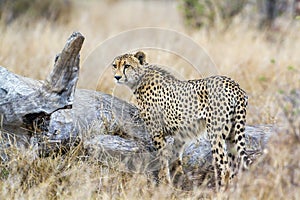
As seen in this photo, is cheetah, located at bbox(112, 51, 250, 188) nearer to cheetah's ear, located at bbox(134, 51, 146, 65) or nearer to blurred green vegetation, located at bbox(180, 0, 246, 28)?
cheetah's ear, located at bbox(134, 51, 146, 65)

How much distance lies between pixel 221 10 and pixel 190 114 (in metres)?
5.09

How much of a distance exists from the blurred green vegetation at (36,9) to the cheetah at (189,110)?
220 inches

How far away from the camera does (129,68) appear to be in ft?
15.6

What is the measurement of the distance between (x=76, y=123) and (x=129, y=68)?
62 centimetres

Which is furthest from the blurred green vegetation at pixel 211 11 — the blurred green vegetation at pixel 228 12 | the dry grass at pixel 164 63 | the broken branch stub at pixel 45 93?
the broken branch stub at pixel 45 93

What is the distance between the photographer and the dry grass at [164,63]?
11.7 ft

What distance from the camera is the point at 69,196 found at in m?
3.72

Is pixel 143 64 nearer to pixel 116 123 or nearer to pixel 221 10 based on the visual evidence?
pixel 116 123

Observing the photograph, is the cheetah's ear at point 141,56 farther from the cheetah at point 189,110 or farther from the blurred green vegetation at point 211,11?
the blurred green vegetation at point 211,11

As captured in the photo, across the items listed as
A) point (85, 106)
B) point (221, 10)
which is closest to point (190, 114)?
point (85, 106)

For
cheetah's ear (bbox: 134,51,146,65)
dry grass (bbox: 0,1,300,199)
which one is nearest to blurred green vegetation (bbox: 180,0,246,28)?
dry grass (bbox: 0,1,300,199)

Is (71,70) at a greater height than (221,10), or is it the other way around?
(221,10)

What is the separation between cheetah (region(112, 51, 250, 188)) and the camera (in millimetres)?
4184

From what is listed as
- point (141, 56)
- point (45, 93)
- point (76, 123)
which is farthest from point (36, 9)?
point (45, 93)
